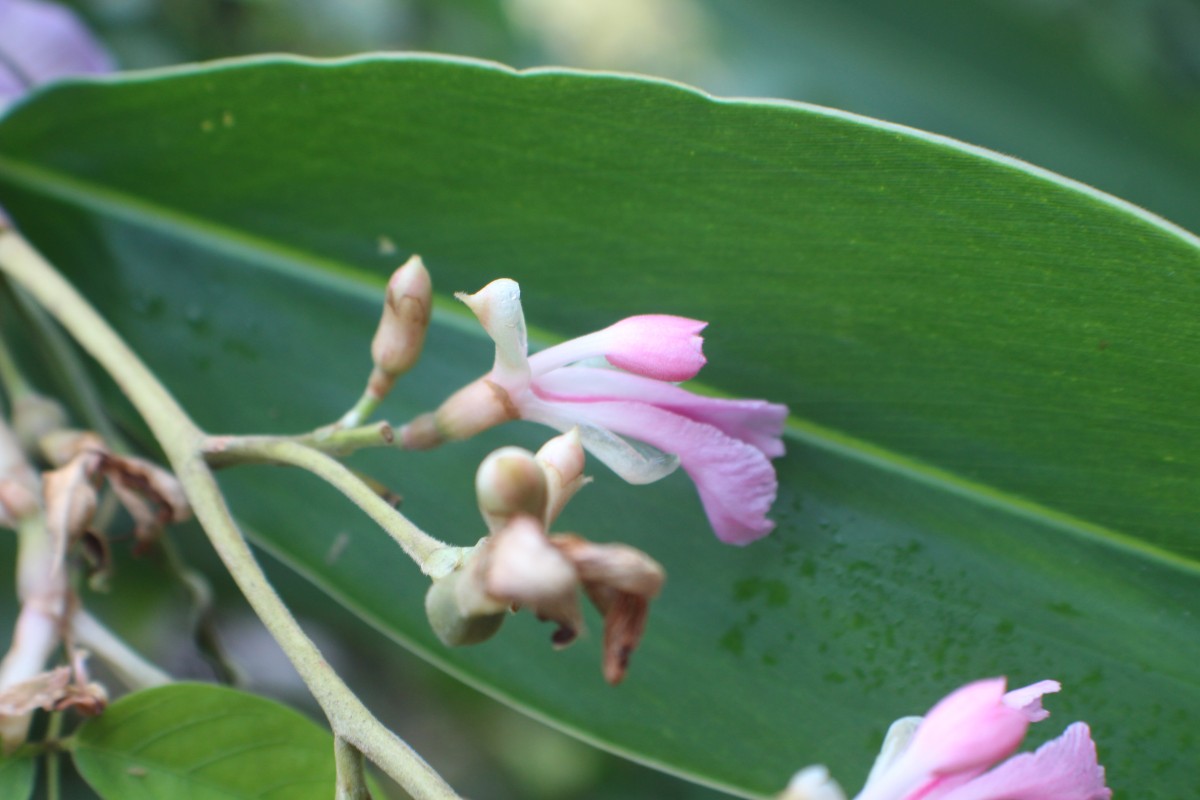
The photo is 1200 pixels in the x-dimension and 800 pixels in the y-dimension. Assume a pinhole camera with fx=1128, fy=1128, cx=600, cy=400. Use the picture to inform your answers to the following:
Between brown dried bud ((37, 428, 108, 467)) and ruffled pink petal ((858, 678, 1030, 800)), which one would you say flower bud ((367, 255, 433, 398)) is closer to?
brown dried bud ((37, 428, 108, 467))

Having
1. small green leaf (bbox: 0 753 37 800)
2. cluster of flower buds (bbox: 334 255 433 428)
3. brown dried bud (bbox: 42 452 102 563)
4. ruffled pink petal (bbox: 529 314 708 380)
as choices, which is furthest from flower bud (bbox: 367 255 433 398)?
small green leaf (bbox: 0 753 37 800)

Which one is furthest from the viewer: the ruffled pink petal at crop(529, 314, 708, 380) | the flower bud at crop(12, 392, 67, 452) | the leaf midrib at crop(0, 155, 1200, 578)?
the flower bud at crop(12, 392, 67, 452)

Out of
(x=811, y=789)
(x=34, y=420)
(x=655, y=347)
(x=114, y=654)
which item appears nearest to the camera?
(x=811, y=789)

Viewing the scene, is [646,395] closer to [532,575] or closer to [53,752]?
[532,575]

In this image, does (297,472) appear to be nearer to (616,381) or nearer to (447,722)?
(616,381)

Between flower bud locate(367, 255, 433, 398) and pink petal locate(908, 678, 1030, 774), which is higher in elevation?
flower bud locate(367, 255, 433, 398)

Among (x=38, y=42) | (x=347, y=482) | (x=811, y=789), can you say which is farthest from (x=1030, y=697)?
(x=38, y=42)

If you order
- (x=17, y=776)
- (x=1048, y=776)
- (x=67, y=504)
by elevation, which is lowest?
(x=17, y=776)
